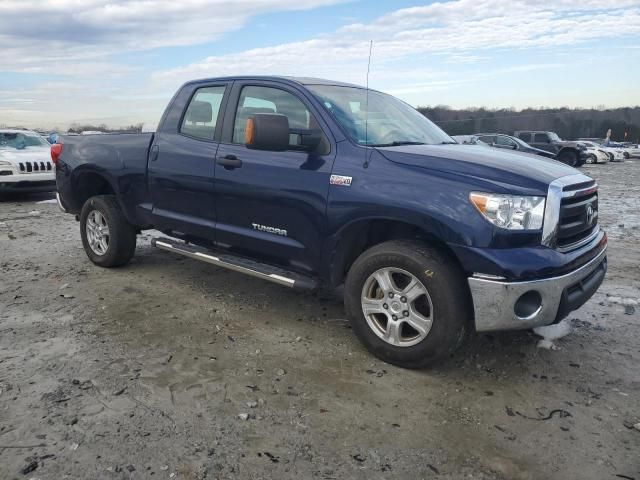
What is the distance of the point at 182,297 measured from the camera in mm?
4902

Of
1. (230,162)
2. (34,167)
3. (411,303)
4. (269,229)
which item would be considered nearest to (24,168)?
(34,167)

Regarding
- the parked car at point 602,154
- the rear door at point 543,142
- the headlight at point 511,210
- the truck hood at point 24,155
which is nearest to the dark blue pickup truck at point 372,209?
the headlight at point 511,210

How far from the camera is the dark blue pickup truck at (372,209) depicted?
3.16 metres

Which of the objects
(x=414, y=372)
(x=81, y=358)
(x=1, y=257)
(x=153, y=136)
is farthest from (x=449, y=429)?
(x=1, y=257)

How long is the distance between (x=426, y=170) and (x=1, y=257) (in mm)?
5432

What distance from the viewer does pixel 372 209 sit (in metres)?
3.49

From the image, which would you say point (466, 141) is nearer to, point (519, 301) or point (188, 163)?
point (188, 163)

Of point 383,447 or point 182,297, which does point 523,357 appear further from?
point 182,297

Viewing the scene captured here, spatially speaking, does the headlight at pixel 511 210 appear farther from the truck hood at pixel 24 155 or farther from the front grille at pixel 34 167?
the truck hood at pixel 24 155

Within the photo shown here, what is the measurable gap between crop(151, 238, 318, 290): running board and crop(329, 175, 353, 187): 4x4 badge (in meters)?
0.76

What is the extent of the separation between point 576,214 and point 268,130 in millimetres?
2111

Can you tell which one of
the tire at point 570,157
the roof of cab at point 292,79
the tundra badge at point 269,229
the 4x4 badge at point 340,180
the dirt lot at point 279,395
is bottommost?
the dirt lot at point 279,395

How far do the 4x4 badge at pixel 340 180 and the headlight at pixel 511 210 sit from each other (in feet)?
2.76

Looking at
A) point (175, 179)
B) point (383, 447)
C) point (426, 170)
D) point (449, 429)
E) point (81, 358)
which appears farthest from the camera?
point (175, 179)
